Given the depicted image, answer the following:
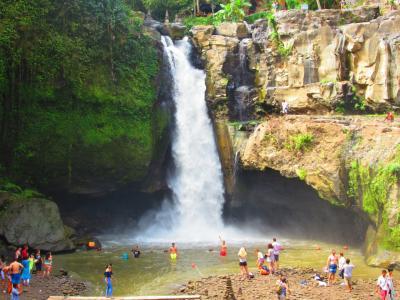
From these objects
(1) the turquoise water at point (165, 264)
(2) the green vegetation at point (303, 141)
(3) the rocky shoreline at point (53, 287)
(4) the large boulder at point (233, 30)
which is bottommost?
(1) the turquoise water at point (165, 264)

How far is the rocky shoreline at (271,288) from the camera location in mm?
17547

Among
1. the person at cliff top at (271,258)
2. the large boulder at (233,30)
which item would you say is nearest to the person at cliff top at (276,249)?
the person at cliff top at (271,258)

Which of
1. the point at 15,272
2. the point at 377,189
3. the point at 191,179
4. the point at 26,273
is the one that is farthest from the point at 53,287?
the point at 377,189

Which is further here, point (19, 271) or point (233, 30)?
point (233, 30)

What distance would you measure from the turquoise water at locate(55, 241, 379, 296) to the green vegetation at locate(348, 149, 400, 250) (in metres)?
2.03

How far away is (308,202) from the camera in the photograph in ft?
96.6

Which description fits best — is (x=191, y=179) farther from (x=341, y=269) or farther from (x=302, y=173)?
(x=341, y=269)

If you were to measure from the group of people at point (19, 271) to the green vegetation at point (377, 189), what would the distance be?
15.3m

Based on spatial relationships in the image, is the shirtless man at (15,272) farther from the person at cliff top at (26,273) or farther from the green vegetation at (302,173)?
the green vegetation at (302,173)

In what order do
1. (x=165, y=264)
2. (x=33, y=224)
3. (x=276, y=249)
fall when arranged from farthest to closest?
(x=33, y=224), (x=165, y=264), (x=276, y=249)

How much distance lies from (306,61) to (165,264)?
18397 millimetres

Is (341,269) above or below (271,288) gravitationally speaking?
above

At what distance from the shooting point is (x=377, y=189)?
22141 mm

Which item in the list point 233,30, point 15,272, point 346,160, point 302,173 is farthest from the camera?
point 233,30
